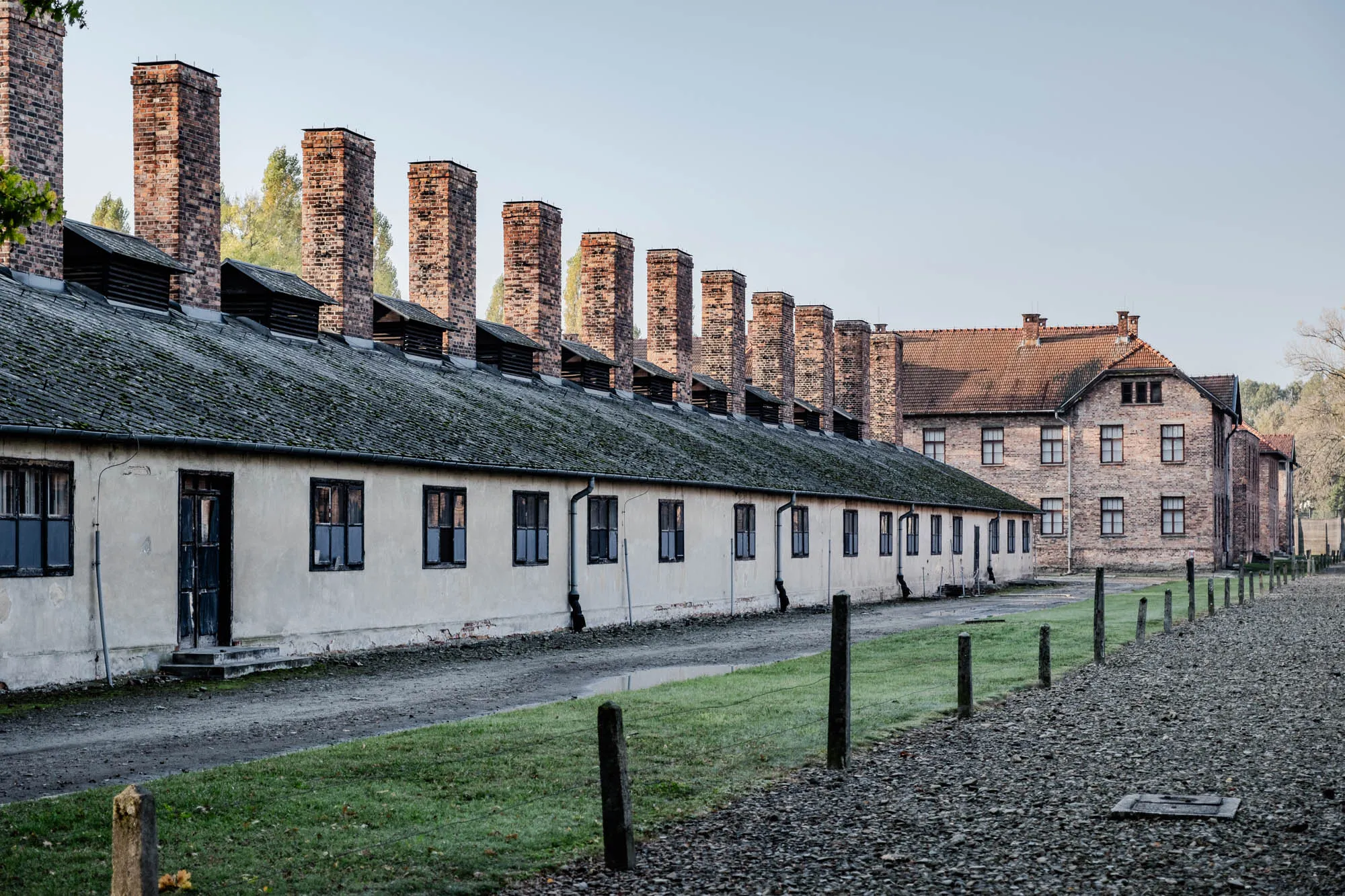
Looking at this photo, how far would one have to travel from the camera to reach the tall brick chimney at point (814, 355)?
53531 millimetres

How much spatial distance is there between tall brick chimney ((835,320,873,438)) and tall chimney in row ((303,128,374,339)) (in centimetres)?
3001

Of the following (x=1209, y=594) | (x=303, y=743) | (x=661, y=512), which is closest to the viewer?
(x=303, y=743)

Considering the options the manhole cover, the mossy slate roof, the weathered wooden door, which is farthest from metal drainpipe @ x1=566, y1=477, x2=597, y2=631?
the manhole cover

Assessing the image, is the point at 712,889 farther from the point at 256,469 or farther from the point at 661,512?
the point at 661,512

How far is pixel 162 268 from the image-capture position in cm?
2319

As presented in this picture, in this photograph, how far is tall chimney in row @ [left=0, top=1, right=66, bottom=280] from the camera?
2116 cm

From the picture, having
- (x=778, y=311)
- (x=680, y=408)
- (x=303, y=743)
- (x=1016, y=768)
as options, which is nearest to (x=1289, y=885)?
(x=1016, y=768)

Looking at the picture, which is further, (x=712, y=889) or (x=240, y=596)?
(x=240, y=596)

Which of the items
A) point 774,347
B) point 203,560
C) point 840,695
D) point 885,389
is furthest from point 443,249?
point 885,389

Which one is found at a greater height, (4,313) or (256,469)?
(4,313)

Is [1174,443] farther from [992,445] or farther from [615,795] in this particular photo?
[615,795]

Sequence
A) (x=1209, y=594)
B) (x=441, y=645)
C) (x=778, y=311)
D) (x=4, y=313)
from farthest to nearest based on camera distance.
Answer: (x=778, y=311), (x=1209, y=594), (x=441, y=645), (x=4, y=313)

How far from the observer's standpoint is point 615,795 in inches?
320

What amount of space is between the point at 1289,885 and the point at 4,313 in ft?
54.4
